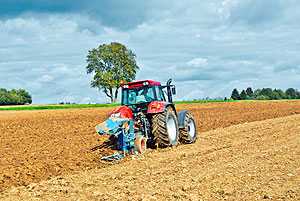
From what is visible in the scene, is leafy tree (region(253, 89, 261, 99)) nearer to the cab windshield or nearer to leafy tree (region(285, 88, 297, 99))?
leafy tree (region(285, 88, 297, 99))

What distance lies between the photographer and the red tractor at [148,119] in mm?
12422

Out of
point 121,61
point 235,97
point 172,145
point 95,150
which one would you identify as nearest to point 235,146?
point 172,145

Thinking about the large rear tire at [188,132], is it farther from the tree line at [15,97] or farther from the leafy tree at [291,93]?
the leafy tree at [291,93]

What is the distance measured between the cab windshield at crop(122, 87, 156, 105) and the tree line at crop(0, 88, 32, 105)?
60219 mm

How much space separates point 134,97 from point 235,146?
3.15 metres

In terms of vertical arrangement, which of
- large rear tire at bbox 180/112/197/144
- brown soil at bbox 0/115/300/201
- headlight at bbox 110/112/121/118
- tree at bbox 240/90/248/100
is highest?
tree at bbox 240/90/248/100

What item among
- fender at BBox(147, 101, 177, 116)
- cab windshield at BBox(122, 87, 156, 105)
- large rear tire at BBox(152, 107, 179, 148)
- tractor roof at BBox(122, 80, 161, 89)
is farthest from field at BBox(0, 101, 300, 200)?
tractor roof at BBox(122, 80, 161, 89)

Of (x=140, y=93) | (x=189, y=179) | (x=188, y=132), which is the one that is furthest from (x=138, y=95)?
(x=189, y=179)

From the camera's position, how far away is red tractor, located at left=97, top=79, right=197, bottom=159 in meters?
12.4

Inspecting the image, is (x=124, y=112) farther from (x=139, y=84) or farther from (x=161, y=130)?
(x=139, y=84)

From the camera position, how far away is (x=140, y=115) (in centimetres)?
1323

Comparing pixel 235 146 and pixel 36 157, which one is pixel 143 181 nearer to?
pixel 36 157

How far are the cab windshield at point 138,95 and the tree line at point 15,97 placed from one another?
6022cm

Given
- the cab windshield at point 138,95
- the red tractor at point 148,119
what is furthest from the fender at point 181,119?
the cab windshield at point 138,95
